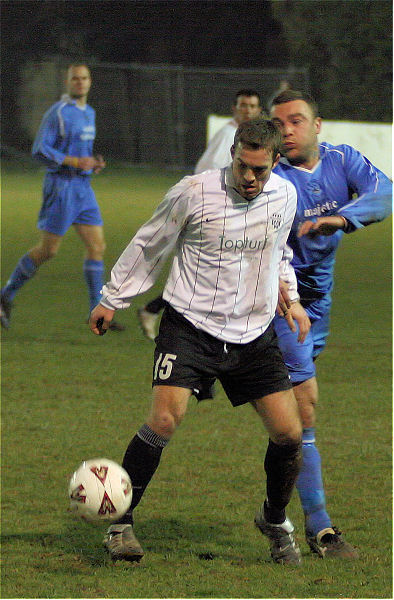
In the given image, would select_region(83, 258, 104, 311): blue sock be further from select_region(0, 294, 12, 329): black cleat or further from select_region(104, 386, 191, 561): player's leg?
select_region(104, 386, 191, 561): player's leg

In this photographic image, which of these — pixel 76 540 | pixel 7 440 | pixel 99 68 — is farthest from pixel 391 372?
pixel 99 68

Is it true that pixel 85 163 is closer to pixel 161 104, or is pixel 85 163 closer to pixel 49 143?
pixel 49 143

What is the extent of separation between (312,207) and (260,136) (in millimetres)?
823

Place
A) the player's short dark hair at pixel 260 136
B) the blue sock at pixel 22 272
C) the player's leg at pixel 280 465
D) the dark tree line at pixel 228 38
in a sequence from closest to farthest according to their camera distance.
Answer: the player's short dark hair at pixel 260 136, the player's leg at pixel 280 465, the blue sock at pixel 22 272, the dark tree line at pixel 228 38

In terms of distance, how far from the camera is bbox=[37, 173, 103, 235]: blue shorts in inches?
440

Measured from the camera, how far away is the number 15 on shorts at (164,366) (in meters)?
4.90

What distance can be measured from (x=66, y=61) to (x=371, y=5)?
1036 centimetres

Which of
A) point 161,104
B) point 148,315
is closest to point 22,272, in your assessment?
point 148,315

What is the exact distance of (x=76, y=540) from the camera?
17.9ft

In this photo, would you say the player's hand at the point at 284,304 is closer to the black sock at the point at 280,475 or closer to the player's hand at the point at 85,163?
the black sock at the point at 280,475

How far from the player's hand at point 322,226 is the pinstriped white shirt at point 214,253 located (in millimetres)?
119

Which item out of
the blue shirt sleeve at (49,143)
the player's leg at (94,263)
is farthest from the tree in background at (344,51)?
the player's leg at (94,263)

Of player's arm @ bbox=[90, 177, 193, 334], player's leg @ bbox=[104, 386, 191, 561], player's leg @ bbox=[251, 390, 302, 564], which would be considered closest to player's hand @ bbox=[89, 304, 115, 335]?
player's arm @ bbox=[90, 177, 193, 334]

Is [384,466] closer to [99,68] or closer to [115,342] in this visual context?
[115,342]
